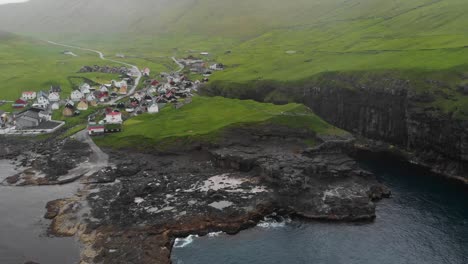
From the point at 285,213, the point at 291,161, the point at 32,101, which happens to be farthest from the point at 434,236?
the point at 32,101

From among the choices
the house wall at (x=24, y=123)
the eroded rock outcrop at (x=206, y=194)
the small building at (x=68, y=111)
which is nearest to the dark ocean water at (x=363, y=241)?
the eroded rock outcrop at (x=206, y=194)

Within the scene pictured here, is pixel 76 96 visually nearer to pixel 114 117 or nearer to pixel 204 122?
pixel 114 117

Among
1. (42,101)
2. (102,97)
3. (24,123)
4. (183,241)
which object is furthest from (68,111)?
(183,241)

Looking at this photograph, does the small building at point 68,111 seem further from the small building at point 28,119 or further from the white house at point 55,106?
the small building at point 28,119

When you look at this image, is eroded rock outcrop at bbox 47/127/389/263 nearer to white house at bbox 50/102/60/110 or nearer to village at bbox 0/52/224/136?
village at bbox 0/52/224/136

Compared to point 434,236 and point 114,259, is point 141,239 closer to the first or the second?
point 114,259

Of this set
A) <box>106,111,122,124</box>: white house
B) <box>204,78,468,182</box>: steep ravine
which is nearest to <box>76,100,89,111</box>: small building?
<box>106,111,122,124</box>: white house
